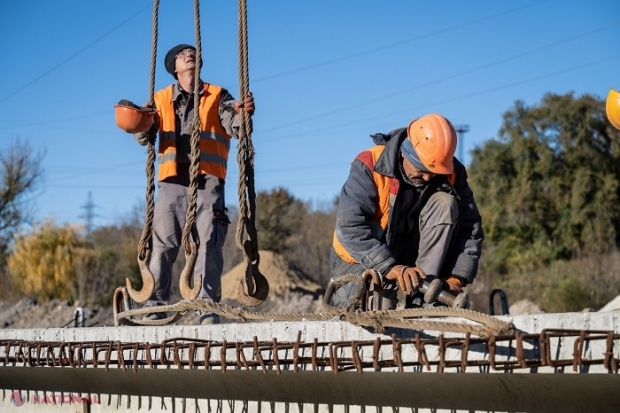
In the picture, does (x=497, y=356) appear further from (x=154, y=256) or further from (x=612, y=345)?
(x=154, y=256)

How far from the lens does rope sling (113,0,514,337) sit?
3445 mm

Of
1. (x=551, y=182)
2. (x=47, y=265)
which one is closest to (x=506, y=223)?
(x=551, y=182)

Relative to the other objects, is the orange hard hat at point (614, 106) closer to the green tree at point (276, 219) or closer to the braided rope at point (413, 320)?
the braided rope at point (413, 320)

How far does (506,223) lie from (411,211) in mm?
23076

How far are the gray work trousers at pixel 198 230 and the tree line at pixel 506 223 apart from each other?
51.3 feet

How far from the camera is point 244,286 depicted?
17.2 ft

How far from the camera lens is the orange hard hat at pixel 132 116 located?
6.34m

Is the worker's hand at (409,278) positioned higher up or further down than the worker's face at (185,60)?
further down

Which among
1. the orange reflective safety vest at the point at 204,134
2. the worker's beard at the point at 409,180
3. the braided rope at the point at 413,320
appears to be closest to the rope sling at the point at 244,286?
the braided rope at the point at 413,320

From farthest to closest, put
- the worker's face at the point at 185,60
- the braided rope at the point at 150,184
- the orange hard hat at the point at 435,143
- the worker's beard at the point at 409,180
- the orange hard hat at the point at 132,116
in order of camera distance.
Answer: the worker's face at the point at 185,60 < the orange hard hat at the point at 132,116 < the braided rope at the point at 150,184 < the worker's beard at the point at 409,180 < the orange hard hat at the point at 435,143

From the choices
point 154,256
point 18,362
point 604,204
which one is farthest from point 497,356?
point 604,204

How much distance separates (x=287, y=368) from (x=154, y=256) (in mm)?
3069

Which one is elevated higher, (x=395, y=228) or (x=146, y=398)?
(x=395, y=228)

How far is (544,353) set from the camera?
305cm
